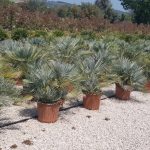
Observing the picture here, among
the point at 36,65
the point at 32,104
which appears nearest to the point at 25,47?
the point at 36,65

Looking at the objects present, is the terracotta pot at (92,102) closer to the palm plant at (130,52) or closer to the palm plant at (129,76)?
the palm plant at (129,76)

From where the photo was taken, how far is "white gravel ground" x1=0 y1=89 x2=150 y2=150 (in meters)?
5.54

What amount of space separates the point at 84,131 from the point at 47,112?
608mm

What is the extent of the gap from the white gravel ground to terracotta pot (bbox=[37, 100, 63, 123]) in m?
0.09

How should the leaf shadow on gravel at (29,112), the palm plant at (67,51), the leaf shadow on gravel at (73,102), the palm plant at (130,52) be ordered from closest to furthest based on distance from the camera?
the leaf shadow on gravel at (29,112) → the leaf shadow on gravel at (73,102) → the palm plant at (67,51) → the palm plant at (130,52)

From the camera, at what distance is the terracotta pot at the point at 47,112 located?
6164 mm

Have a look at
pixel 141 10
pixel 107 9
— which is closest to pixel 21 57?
pixel 141 10

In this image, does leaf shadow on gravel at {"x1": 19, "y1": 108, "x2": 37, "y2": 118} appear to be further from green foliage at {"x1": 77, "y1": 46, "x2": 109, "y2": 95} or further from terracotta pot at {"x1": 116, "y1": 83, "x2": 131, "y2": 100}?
terracotta pot at {"x1": 116, "y1": 83, "x2": 131, "y2": 100}

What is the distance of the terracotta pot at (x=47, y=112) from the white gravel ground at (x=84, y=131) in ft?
0.30

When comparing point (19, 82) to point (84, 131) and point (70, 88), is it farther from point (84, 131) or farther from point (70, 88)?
point (84, 131)

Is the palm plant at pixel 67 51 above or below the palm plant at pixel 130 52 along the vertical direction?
above

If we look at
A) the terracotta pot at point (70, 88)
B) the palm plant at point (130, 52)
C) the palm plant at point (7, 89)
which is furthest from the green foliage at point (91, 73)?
the palm plant at point (130, 52)

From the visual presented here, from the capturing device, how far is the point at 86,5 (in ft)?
149

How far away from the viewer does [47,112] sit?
615 cm
